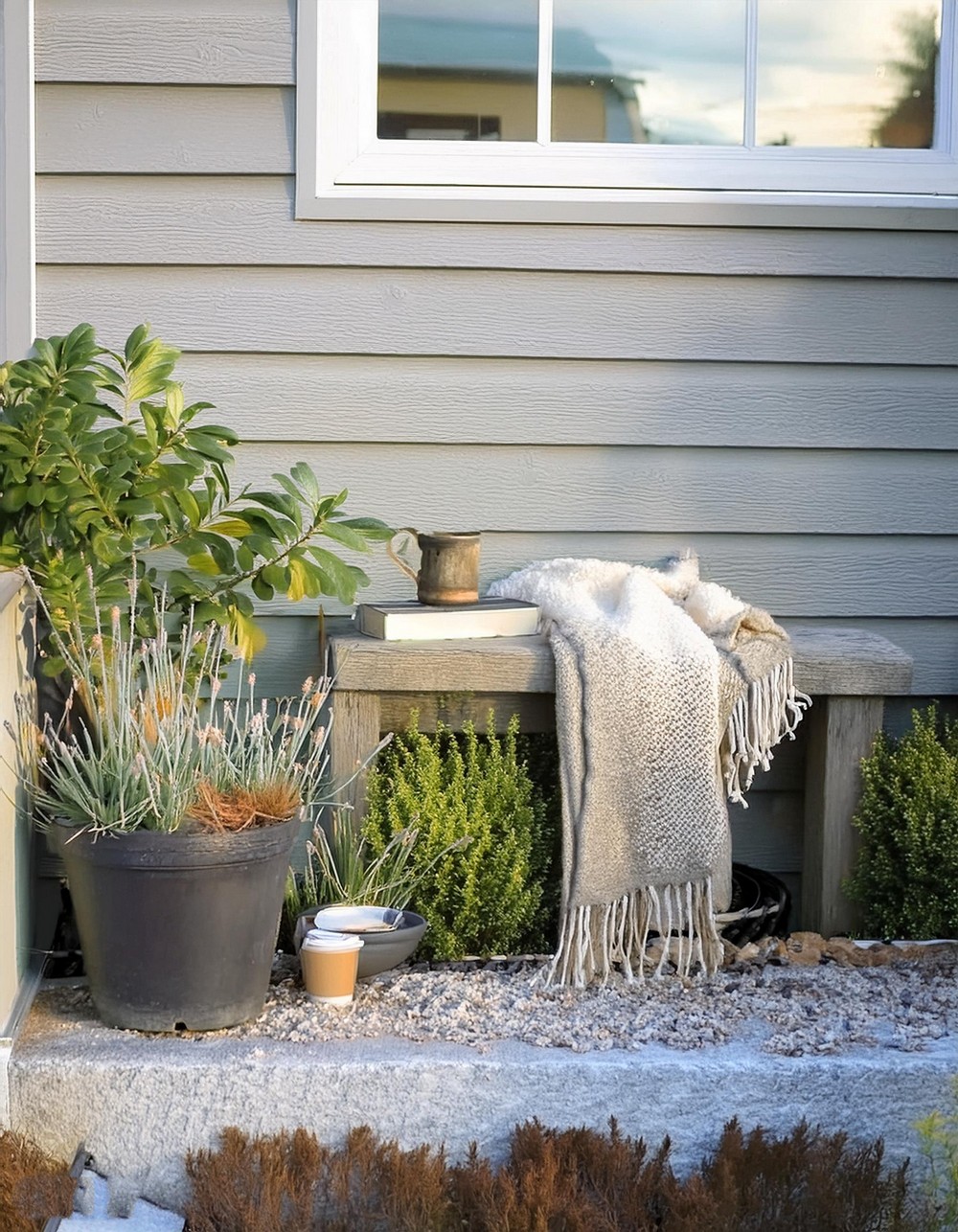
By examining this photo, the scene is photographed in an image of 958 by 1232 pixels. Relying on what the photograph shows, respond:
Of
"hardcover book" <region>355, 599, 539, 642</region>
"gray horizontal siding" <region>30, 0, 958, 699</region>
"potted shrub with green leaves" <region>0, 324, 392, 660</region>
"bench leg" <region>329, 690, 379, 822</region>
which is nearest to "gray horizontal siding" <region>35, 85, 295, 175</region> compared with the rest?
"gray horizontal siding" <region>30, 0, 958, 699</region>

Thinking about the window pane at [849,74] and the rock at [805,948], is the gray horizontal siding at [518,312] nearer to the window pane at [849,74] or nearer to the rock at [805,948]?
the window pane at [849,74]

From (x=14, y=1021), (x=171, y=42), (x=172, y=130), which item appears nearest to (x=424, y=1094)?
(x=14, y=1021)

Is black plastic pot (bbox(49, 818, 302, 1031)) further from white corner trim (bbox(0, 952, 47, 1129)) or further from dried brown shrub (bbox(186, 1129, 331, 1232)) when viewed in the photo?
dried brown shrub (bbox(186, 1129, 331, 1232))

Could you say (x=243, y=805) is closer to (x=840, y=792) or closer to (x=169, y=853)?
(x=169, y=853)

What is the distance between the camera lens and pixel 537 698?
9.48ft

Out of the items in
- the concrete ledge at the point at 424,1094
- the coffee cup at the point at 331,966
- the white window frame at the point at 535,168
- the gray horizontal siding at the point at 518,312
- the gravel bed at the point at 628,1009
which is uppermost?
the white window frame at the point at 535,168

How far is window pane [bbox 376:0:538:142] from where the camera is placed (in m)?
3.08

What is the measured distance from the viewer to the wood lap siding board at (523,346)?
9.92 feet

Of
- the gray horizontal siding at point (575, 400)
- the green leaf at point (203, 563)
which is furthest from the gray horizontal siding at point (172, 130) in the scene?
the green leaf at point (203, 563)

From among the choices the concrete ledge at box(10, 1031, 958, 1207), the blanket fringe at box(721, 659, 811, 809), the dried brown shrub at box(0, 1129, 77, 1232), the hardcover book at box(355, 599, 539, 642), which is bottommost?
the dried brown shrub at box(0, 1129, 77, 1232)

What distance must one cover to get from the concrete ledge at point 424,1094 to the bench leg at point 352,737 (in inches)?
21.6

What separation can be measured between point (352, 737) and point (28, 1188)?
38.9 inches

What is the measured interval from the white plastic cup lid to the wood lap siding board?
77cm

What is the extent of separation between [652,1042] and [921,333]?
1.64 meters
